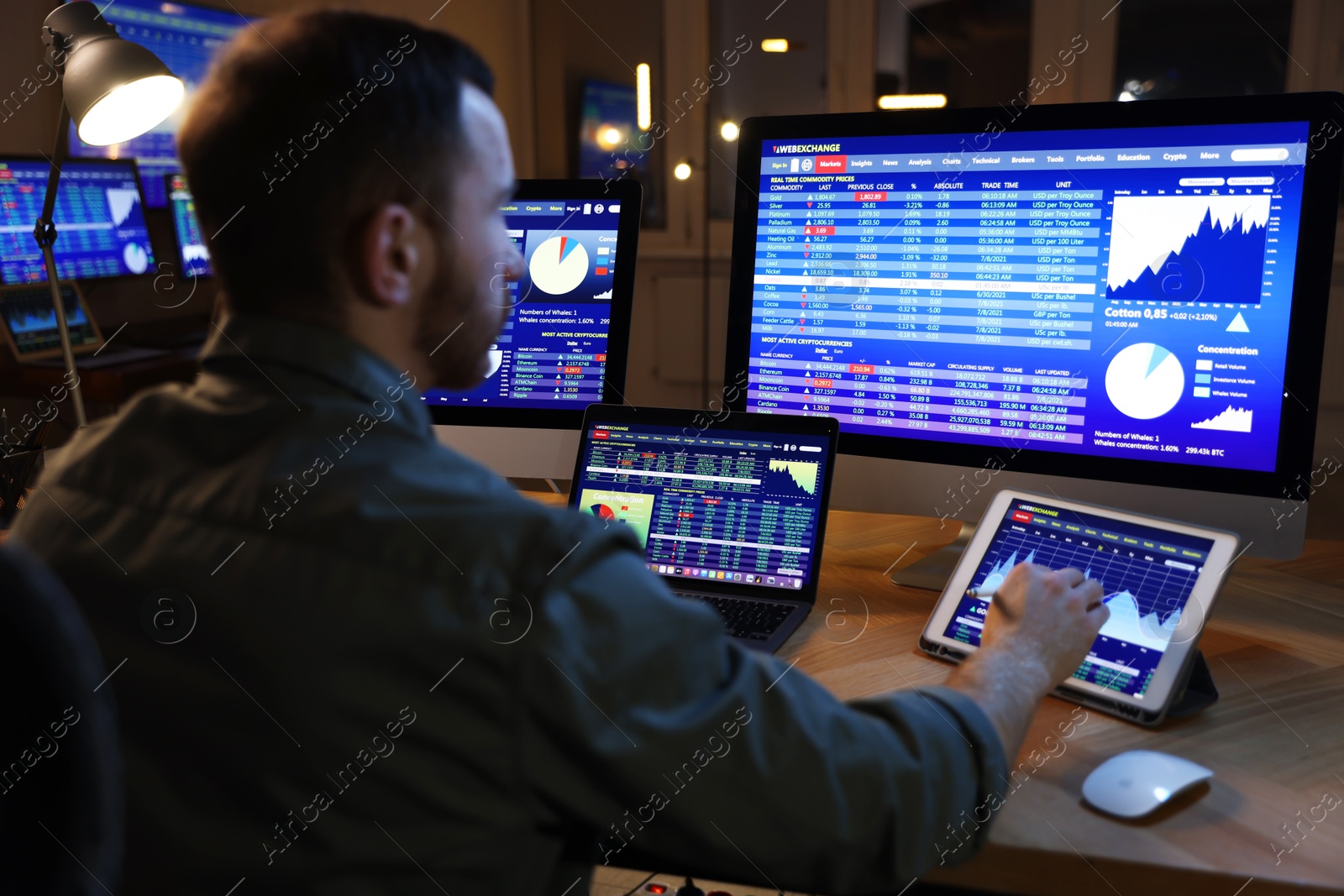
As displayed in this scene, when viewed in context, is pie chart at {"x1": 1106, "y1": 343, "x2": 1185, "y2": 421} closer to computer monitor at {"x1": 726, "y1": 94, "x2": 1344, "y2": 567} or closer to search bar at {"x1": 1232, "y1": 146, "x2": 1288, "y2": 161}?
computer monitor at {"x1": 726, "y1": 94, "x2": 1344, "y2": 567}

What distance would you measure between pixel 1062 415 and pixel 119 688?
38.5 inches

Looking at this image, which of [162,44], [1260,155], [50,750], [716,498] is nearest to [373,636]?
[50,750]

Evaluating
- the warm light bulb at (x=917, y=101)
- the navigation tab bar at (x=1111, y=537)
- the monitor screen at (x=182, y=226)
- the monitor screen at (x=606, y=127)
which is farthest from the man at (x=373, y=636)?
the monitor screen at (x=606, y=127)

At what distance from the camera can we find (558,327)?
144cm

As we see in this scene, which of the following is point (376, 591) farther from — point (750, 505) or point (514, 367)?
point (514, 367)

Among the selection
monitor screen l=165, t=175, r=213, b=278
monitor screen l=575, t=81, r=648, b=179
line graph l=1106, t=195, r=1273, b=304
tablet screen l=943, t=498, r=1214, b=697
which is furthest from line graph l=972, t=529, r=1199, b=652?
monitor screen l=575, t=81, r=648, b=179

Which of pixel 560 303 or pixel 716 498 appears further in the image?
pixel 560 303

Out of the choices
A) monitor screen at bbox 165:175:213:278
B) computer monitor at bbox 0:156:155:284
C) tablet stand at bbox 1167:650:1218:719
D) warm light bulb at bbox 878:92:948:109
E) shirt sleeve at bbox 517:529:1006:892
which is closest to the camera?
shirt sleeve at bbox 517:529:1006:892

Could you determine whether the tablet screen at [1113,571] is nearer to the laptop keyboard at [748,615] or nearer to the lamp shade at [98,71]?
the laptop keyboard at [748,615]

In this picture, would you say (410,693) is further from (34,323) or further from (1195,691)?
(34,323)

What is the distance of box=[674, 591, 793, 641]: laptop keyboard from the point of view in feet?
3.46

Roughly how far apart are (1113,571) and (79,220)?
2.90 m

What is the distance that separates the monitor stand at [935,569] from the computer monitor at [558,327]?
1.50 feet

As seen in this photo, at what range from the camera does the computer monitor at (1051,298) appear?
3.43 feet
